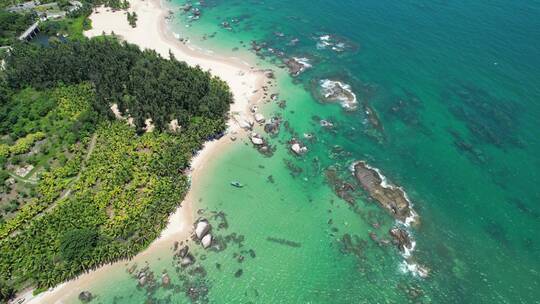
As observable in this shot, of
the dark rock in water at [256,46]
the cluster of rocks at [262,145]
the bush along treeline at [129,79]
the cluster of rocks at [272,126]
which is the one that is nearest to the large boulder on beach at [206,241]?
the cluster of rocks at [262,145]

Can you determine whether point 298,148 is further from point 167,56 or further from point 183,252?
point 167,56

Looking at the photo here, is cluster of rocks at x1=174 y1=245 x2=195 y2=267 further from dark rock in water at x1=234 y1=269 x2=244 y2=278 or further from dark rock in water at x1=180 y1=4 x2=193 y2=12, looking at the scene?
dark rock in water at x1=180 y1=4 x2=193 y2=12

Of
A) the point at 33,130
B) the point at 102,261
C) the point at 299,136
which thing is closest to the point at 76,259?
the point at 102,261

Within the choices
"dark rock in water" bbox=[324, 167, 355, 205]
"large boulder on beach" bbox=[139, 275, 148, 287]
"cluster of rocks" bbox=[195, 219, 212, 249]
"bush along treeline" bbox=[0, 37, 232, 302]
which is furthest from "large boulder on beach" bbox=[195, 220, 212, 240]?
"dark rock in water" bbox=[324, 167, 355, 205]

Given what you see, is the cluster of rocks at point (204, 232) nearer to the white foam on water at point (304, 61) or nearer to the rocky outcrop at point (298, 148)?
the rocky outcrop at point (298, 148)

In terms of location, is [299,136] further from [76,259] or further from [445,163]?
[76,259]

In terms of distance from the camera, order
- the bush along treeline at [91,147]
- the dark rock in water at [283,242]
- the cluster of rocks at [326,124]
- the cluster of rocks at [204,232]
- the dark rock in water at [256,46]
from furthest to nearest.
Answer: the dark rock in water at [256,46] < the cluster of rocks at [326,124] < the dark rock in water at [283,242] < the cluster of rocks at [204,232] < the bush along treeline at [91,147]

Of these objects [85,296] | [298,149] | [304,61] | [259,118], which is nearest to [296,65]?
[304,61]

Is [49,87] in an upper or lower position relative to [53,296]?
upper
